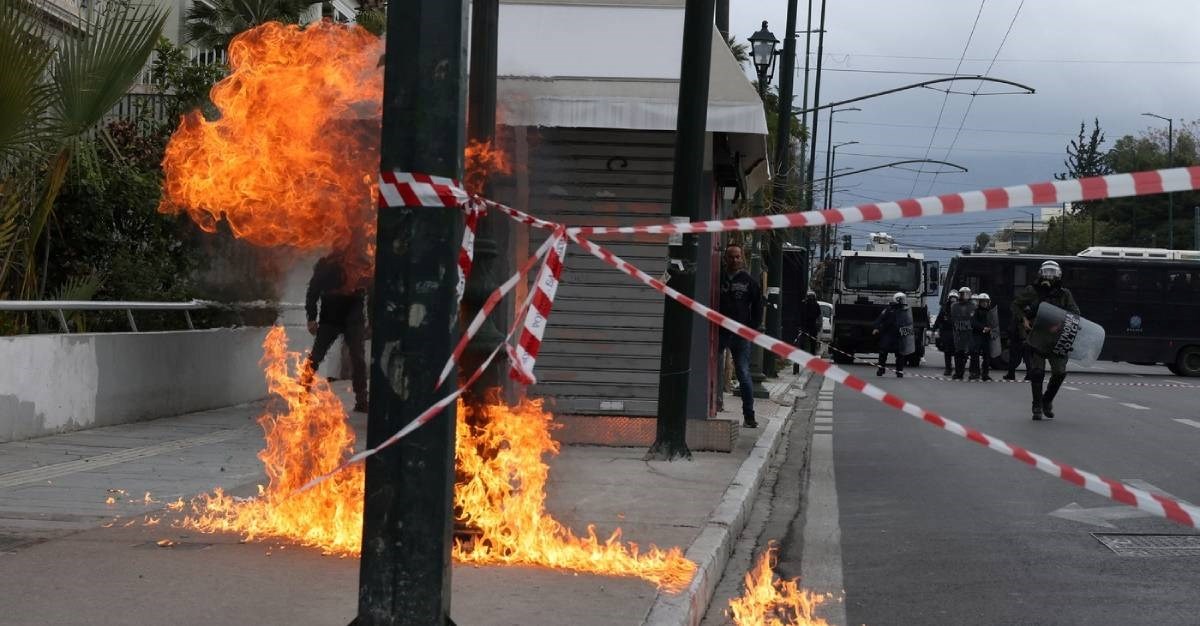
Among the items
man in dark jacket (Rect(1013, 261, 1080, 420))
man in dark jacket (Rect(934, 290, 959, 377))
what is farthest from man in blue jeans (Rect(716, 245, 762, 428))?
man in dark jacket (Rect(934, 290, 959, 377))

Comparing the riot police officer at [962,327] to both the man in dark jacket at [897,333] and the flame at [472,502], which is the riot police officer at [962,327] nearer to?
the man in dark jacket at [897,333]

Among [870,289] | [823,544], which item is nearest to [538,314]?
[823,544]

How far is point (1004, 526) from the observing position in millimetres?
7867

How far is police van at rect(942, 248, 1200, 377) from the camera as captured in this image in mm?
34125

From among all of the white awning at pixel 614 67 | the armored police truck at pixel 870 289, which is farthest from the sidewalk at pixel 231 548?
the armored police truck at pixel 870 289

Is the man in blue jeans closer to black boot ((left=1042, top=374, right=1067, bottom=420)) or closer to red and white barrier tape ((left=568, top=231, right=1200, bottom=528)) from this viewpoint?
black boot ((left=1042, top=374, right=1067, bottom=420))

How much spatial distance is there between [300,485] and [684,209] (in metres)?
4.35

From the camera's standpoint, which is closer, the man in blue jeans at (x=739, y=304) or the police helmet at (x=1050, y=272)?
the man in blue jeans at (x=739, y=304)

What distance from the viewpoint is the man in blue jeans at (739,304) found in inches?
506

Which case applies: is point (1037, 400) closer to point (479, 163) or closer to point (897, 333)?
point (479, 163)

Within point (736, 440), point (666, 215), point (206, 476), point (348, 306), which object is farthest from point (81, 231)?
point (736, 440)

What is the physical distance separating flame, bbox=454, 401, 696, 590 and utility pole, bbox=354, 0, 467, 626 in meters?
1.77

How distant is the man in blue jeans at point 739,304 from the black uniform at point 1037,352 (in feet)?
12.6

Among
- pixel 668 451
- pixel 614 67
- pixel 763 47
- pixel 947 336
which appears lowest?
pixel 947 336
